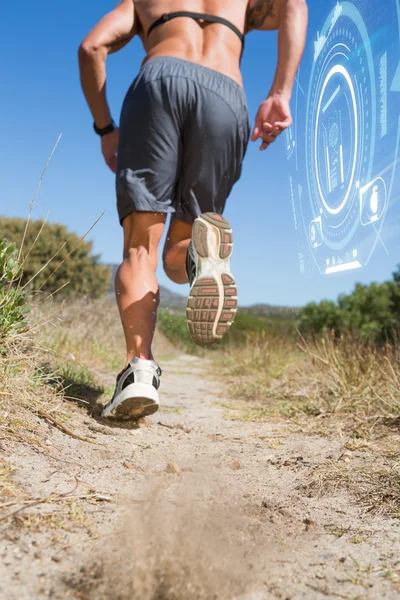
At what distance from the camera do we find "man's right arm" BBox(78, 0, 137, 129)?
7.70 ft

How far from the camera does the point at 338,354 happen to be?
358cm

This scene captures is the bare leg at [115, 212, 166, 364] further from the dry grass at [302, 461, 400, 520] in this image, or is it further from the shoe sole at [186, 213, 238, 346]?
the dry grass at [302, 461, 400, 520]

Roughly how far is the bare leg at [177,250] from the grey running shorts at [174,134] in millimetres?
126

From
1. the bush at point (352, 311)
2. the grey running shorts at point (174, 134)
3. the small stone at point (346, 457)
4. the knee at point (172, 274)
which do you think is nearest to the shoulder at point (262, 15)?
the grey running shorts at point (174, 134)

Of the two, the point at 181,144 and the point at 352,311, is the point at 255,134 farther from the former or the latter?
the point at 352,311

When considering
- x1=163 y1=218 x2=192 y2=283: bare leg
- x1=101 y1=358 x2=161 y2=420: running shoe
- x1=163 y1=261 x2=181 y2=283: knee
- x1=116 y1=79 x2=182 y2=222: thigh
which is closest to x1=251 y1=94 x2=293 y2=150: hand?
x1=116 y1=79 x2=182 y2=222: thigh

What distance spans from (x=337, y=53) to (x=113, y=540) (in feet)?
→ 8.14

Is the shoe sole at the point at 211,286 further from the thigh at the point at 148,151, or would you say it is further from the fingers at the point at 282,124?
the fingers at the point at 282,124

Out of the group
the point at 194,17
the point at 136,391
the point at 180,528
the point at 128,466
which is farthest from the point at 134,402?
the point at 194,17

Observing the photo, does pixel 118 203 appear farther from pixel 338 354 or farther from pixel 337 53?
pixel 338 354

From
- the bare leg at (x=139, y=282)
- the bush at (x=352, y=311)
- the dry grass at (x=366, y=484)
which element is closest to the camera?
the dry grass at (x=366, y=484)

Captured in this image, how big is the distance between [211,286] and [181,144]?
0.70 m

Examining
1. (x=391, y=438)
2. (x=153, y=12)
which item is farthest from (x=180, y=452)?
(x=153, y=12)

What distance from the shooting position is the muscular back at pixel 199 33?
88.8 inches
